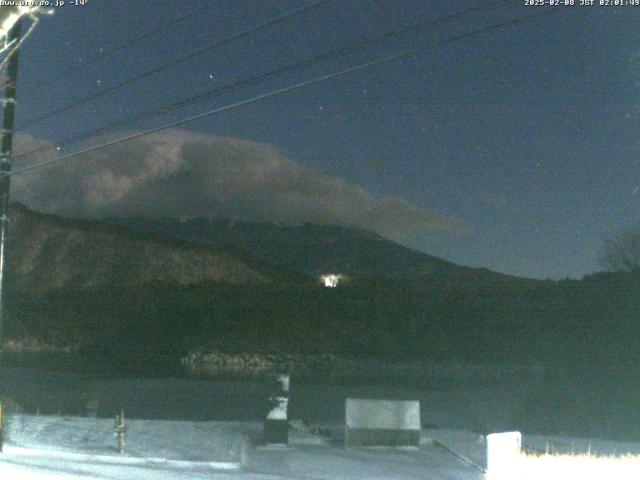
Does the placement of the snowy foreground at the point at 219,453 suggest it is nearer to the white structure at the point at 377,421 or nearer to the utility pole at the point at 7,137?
the white structure at the point at 377,421

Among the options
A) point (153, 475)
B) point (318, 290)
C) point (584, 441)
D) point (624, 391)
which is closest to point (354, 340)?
point (318, 290)

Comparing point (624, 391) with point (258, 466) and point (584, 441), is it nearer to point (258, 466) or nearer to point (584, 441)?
point (584, 441)

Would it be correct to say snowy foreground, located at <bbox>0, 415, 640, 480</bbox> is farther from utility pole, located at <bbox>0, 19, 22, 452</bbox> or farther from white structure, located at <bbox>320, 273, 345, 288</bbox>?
white structure, located at <bbox>320, 273, 345, 288</bbox>

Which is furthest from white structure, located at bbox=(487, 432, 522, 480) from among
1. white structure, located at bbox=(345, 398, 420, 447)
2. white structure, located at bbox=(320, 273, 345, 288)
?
white structure, located at bbox=(320, 273, 345, 288)

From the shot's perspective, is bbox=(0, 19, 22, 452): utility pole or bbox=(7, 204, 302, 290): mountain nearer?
bbox=(0, 19, 22, 452): utility pole

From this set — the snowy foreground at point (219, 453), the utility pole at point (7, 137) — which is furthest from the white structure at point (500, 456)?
the utility pole at point (7, 137)

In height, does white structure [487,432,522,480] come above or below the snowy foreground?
above
